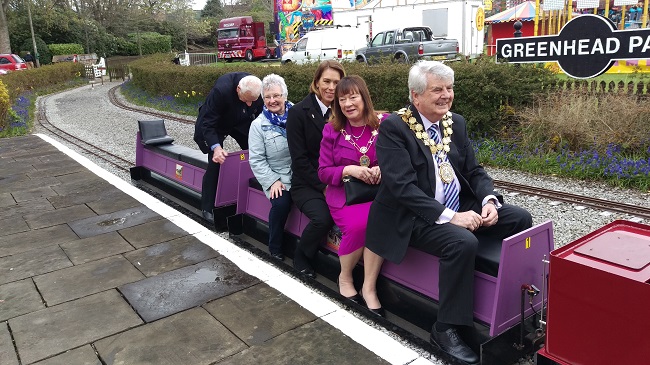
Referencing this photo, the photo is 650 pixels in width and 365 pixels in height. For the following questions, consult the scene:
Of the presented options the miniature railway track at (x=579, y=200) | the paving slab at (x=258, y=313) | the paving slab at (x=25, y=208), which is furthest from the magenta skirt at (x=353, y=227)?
the paving slab at (x=25, y=208)

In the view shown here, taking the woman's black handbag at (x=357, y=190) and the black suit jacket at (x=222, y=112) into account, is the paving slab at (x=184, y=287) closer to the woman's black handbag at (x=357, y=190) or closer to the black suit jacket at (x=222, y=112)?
the woman's black handbag at (x=357, y=190)

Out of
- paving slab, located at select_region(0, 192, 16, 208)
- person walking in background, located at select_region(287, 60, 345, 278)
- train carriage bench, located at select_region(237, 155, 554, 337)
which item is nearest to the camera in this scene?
train carriage bench, located at select_region(237, 155, 554, 337)

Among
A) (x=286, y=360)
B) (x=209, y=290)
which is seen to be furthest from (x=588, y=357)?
(x=209, y=290)

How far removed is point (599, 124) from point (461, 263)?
5.69m

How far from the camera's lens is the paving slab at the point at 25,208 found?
6293 millimetres

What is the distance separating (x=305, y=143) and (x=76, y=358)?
7.06ft

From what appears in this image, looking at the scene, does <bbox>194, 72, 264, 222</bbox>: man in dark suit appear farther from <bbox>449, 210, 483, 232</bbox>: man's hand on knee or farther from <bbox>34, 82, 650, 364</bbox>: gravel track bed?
<bbox>449, 210, 483, 232</bbox>: man's hand on knee

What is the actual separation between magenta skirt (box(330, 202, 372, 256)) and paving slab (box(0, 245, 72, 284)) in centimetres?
255

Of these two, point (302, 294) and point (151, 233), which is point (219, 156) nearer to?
point (151, 233)

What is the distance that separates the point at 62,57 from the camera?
37.8 meters

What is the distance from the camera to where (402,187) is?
3.11m

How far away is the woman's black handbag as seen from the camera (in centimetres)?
369

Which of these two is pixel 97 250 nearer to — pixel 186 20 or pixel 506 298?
pixel 506 298

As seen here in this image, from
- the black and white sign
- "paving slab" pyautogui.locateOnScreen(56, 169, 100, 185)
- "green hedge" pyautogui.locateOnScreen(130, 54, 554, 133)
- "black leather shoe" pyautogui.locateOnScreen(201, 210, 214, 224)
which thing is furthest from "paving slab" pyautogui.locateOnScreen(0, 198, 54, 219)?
the black and white sign
